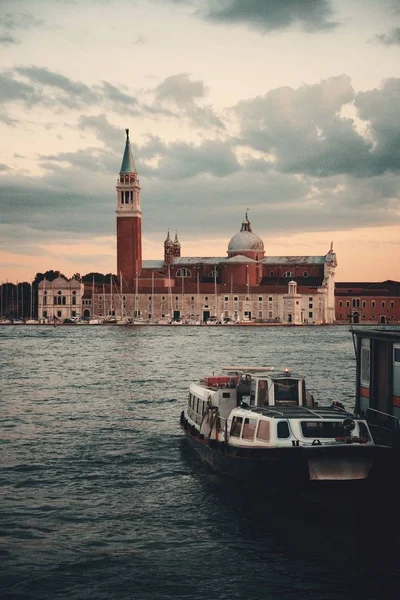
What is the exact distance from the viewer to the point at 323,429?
1544 cm

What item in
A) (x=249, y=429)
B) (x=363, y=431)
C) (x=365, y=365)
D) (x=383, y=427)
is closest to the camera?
(x=363, y=431)

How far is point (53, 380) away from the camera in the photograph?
41.3m

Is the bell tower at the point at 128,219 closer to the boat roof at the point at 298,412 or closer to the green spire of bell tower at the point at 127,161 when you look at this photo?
the green spire of bell tower at the point at 127,161

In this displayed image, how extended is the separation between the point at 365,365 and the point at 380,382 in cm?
91

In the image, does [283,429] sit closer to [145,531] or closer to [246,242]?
[145,531]

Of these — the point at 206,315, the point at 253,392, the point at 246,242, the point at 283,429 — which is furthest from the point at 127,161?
the point at 283,429

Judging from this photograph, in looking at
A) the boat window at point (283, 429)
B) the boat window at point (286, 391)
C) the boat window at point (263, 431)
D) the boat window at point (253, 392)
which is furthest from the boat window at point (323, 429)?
the boat window at point (253, 392)

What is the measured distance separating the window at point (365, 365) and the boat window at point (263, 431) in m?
3.23

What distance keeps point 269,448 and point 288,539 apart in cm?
169

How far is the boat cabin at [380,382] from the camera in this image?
16438mm

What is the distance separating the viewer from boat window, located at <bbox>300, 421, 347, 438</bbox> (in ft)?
50.4

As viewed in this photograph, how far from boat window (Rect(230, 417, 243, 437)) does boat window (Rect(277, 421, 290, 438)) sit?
1542 millimetres

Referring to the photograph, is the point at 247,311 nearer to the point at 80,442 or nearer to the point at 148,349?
the point at 148,349

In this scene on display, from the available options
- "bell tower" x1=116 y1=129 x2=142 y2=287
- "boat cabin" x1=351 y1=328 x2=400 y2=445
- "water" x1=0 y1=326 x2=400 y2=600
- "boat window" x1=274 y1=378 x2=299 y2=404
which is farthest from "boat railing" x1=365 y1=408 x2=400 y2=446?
"bell tower" x1=116 y1=129 x2=142 y2=287
